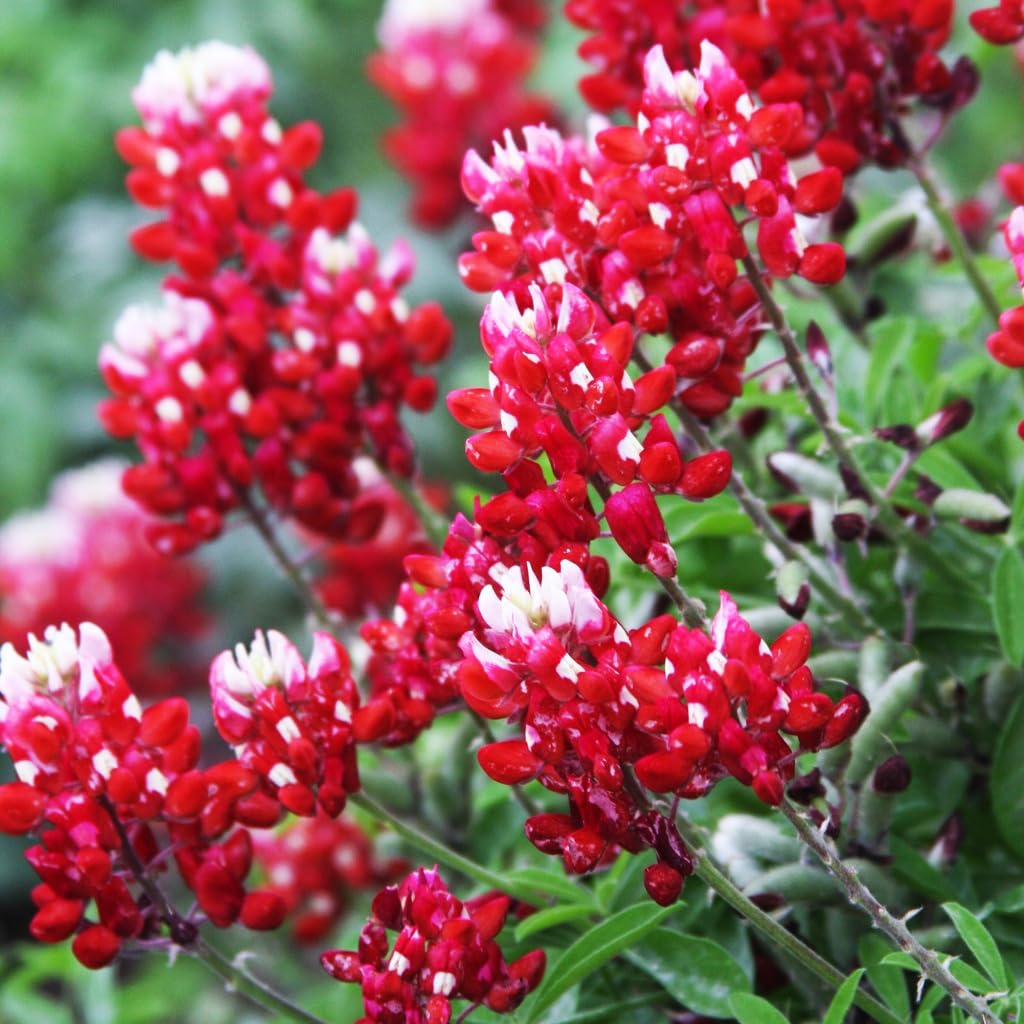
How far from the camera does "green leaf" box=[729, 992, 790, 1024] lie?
2.01ft

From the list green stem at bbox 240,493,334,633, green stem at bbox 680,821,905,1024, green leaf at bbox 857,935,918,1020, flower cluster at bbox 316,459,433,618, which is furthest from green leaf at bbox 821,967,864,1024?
flower cluster at bbox 316,459,433,618

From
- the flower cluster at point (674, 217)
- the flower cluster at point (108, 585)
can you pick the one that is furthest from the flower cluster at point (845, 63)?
the flower cluster at point (108, 585)

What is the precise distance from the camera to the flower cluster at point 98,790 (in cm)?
66

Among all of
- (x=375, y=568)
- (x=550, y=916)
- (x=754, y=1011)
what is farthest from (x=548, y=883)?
(x=375, y=568)

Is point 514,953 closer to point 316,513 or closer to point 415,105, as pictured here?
point 316,513

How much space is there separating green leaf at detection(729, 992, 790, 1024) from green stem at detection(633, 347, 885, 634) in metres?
0.22

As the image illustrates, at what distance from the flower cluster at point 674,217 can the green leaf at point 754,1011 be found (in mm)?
265

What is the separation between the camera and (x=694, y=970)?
71cm

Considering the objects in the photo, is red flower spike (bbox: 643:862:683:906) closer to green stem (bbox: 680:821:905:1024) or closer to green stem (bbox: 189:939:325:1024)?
green stem (bbox: 680:821:905:1024)

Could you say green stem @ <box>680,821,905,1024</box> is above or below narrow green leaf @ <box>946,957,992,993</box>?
above

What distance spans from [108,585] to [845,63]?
140 cm

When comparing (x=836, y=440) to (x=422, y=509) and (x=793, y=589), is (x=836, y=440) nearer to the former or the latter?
(x=793, y=589)

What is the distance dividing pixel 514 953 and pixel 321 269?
1.42 ft

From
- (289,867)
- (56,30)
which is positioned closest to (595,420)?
(289,867)
